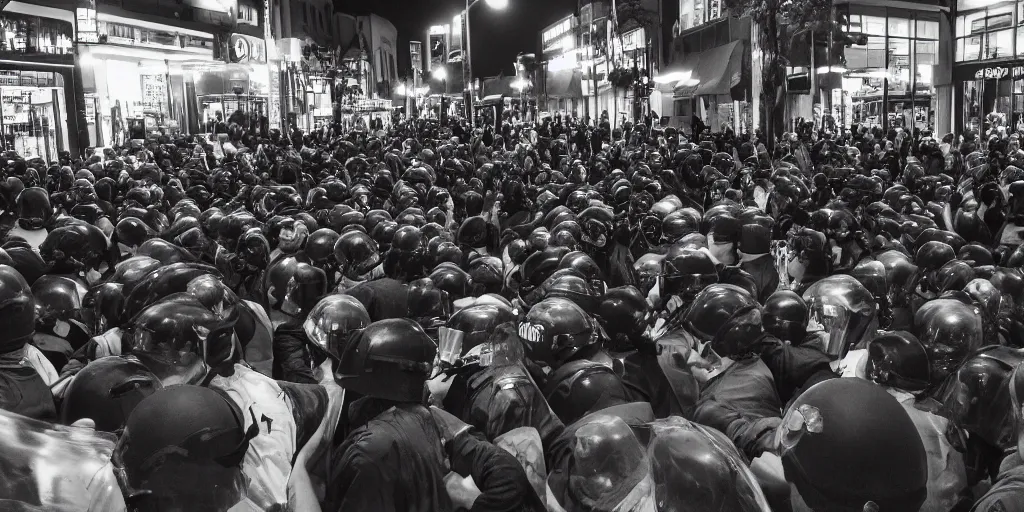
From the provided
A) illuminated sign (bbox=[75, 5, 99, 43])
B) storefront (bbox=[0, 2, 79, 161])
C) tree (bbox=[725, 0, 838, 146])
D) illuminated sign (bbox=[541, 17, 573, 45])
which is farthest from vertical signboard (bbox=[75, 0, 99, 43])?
illuminated sign (bbox=[541, 17, 573, 45])

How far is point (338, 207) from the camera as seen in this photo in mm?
10141

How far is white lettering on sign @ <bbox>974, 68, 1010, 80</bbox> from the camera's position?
33812 millimetres

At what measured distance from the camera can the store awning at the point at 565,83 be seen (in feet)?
188

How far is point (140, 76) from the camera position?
33781 millimetres

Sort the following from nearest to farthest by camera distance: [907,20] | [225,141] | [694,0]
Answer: [225,141], [907,20], [694,0]

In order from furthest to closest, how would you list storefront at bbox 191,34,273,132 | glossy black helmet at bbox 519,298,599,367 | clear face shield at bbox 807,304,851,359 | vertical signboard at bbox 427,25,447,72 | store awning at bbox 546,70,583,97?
vertical signboard at bbox 427,25,447,72
store awning at bbox 546,70,583,97
storefront at bbox 191,34,273,132
clear face shield at bbox 807,304,851,359
glossy black helmet at bbox 519,298,599,367

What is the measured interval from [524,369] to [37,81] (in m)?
26.6

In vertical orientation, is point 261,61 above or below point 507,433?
above

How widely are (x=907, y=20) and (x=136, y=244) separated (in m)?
35.0

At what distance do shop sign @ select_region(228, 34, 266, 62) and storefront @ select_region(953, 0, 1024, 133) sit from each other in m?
31.4

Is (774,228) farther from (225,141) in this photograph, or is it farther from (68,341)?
(225,141)

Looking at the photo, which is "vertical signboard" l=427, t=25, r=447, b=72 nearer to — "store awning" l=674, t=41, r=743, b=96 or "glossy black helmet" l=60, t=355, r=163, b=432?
"store awning" l=674, t=41, r=743, b=96

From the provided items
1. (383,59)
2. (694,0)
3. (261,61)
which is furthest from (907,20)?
(383,59)

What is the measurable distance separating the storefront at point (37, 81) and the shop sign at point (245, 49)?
44.8 ft
